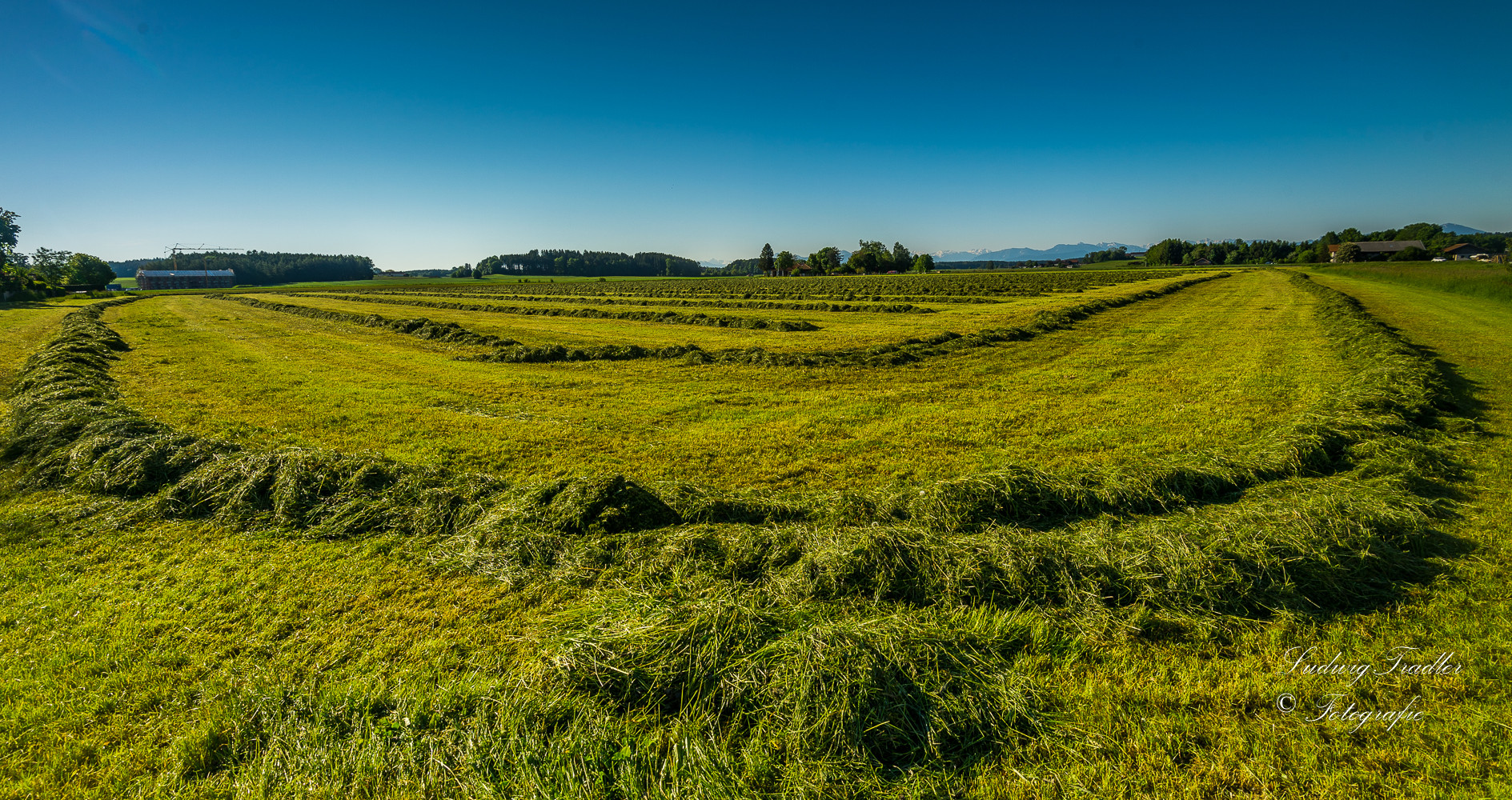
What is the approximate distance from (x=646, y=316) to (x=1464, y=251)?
188 metres

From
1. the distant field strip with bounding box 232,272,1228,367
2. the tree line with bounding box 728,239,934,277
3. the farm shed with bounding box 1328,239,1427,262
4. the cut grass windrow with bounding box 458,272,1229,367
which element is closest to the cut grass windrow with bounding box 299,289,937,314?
the distant field strip with bounding box 232,272,1228,367

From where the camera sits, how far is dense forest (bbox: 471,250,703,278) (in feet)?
506

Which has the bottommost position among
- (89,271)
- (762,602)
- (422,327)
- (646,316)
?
(762,602)

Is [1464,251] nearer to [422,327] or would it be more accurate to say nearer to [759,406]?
[759,406]

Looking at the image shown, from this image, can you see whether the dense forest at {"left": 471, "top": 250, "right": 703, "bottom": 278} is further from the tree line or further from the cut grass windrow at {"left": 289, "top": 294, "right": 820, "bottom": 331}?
the cut grass windrow at {"left": 289, "top": 294, "right": 820, "bottom": 331}

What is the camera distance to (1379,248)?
11388 centimetres

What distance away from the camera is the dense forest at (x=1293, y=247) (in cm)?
12338

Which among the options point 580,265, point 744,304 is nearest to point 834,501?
point 744,304

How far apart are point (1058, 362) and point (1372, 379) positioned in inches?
243

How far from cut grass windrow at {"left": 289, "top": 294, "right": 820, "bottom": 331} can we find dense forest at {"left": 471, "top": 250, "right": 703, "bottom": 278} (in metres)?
109

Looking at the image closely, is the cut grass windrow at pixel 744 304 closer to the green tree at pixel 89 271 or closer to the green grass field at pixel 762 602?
the green grass field at pixel 762 602

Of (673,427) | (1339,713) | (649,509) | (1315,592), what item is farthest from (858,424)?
(1339,713)

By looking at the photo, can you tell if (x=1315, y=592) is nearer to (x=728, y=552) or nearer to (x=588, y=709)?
(x=728, y=552)

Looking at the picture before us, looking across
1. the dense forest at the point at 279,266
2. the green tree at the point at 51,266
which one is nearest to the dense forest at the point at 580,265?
the dense forest at the point at 279,266
